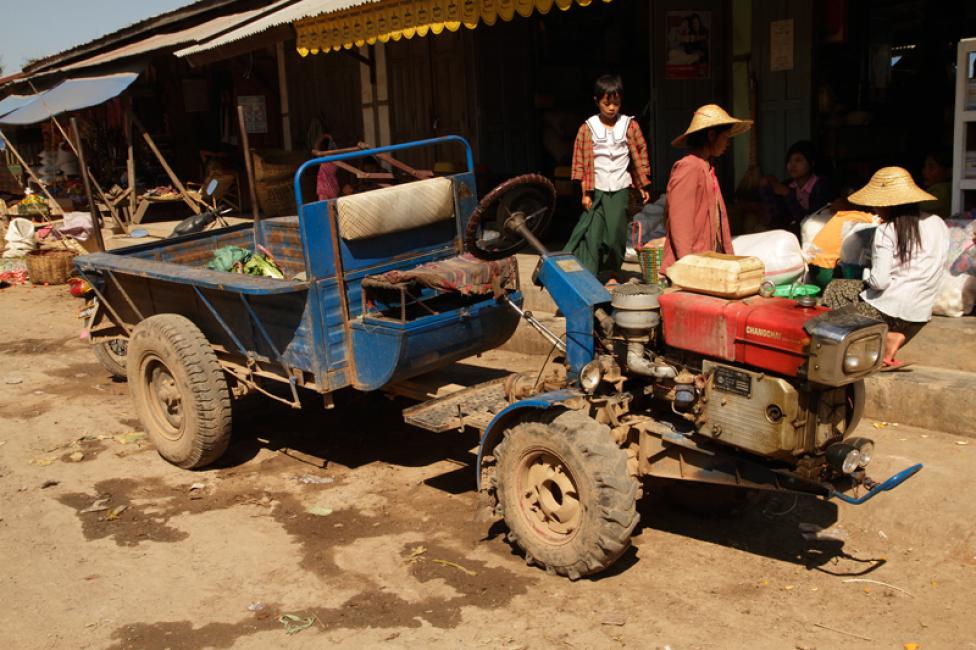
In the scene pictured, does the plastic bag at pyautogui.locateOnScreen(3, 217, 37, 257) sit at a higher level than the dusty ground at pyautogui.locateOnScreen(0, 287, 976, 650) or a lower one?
higher

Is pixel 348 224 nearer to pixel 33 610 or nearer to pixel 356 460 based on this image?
pixel 356 460

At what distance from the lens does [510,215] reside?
4590mm

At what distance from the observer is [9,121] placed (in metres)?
15.8

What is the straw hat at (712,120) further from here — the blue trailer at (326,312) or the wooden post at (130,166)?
the wooden post at (130,166)

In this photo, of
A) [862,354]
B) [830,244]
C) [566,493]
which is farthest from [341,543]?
[830,244]

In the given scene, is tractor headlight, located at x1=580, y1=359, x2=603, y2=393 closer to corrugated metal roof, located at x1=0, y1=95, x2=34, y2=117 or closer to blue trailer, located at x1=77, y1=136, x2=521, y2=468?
blue trailer, located at x1=77, y1=136, x2=521, y2=468

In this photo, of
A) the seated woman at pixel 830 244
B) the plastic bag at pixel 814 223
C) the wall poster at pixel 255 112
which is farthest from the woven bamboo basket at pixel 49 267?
the seated woman at pixel 830 244

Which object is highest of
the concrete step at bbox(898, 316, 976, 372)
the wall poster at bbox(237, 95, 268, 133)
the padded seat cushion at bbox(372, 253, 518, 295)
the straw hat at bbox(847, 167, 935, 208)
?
the wall poster at bbox(237, 95, 268, 133)

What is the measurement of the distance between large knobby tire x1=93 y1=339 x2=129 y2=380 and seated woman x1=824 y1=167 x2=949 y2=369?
5.61 m

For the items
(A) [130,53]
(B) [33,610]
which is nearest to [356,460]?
(B) [33,610]

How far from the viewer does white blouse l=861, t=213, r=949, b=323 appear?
18.1ft

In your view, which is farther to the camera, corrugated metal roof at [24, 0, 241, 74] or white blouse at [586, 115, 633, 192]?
corrugated metal roof at [24, 0, 241, 74]

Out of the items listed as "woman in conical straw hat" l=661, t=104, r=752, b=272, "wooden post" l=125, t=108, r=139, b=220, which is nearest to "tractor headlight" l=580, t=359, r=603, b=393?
"woman in conical straw hat" l=661, t=104, r=752, b=272

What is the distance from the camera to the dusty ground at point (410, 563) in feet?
12.7
